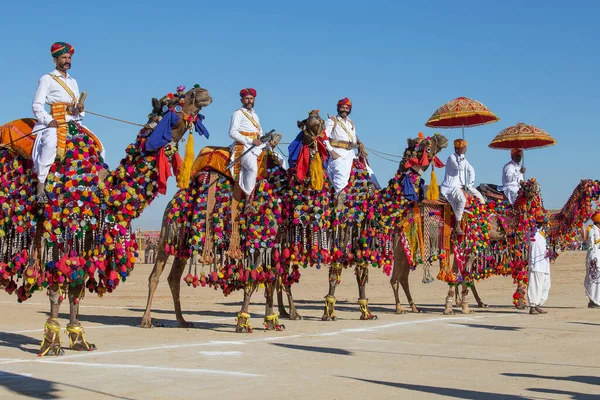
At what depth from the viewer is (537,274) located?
16.6 meters

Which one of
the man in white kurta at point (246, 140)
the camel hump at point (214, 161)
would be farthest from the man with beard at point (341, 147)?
the camel hump at point (214, 161)

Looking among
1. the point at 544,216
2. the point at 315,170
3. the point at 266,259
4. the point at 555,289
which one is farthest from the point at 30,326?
the point at 555,289

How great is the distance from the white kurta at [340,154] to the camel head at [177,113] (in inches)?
147

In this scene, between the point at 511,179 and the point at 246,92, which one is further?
the point at 511,179

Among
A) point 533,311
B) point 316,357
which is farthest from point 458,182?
point 316,357

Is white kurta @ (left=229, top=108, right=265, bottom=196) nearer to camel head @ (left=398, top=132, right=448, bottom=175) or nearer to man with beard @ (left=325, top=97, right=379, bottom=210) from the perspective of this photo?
man with beard @ (left=325, top=97, right=379, bottom=210)

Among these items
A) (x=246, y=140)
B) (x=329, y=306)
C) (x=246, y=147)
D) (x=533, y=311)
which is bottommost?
(x=533, y=311)

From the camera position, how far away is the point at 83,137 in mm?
10562

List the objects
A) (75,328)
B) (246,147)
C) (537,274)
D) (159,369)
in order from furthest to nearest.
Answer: (537,274)
(246,147)
(75,328)
(159,369)

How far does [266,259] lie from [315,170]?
162 centimetres

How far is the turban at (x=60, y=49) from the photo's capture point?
10719 millimetres

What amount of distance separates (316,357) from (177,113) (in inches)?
136

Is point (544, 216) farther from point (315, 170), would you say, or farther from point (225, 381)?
point (225, 381)

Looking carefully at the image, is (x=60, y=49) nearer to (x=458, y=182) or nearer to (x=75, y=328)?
(x=75, y=328)
